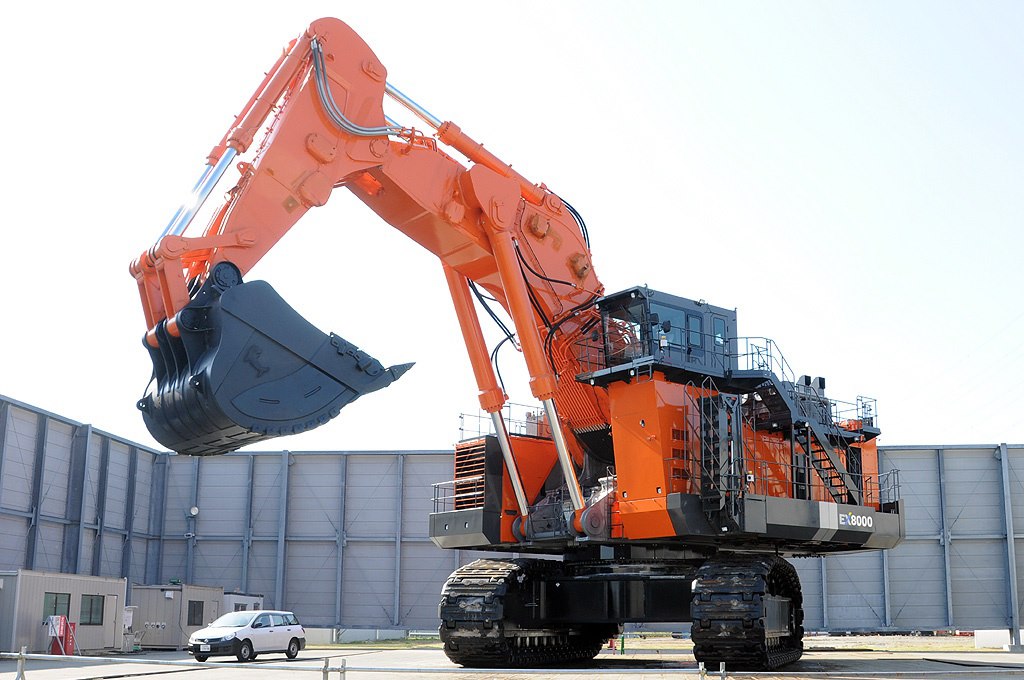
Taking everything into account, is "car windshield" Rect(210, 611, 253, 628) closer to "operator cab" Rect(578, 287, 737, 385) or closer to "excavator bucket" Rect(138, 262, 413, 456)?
"operator cab" Rect(578, 287, 737, 385)

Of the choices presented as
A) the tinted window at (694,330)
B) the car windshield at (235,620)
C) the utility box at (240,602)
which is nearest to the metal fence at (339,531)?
the utility box at (240,602)

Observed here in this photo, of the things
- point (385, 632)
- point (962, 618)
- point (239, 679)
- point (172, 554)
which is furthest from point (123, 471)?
point (962, 618)

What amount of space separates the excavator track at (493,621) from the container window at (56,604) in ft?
46.3

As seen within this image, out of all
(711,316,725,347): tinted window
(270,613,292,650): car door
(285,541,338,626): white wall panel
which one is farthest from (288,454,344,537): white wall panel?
(711,316,725,347): tinted window

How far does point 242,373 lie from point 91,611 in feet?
68.4

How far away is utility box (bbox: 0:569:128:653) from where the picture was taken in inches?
1050

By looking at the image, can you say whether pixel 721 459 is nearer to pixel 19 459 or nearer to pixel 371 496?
pixel 19 459

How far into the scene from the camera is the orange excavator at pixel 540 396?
1320cm

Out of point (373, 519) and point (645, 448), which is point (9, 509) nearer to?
point (373, 519)

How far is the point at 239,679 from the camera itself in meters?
17.5

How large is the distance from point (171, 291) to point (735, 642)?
994cm

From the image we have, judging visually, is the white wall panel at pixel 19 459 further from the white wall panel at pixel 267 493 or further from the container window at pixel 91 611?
the white wall panel at pixel 267 493

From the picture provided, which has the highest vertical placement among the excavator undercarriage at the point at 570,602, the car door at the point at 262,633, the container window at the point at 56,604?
the excavator undercarriage at the point at 570,602

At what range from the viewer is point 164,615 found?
33688 mm
